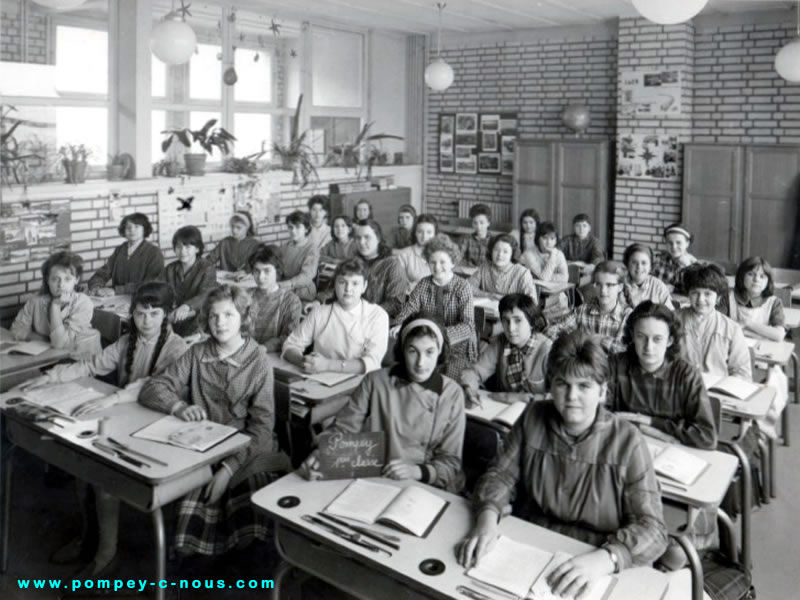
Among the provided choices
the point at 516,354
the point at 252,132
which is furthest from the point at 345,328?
the point at 252,132

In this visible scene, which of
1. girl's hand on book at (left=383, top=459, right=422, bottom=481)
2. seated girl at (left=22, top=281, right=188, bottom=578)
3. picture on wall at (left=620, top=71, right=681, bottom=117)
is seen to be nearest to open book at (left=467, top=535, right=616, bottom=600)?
girl's hand on book at (left=383, top=459, right=422, bottom=481)

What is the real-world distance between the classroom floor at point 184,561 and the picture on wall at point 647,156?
17.2 feet

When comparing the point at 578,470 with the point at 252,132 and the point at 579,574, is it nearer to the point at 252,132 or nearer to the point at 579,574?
the point at 579,574

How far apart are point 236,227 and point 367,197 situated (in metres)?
2.67

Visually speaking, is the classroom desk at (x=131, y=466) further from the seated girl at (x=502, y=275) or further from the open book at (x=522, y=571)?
the seated girl at (x=502, y=275)

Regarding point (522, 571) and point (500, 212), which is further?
point (500, 212)

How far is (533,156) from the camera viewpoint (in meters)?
10.1

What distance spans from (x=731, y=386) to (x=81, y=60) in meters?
6.34

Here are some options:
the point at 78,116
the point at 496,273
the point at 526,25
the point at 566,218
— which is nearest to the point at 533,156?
the point at 566,218

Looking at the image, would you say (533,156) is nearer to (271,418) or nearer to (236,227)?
(236,227)

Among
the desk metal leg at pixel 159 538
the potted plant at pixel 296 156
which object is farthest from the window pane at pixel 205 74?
the desk metal leg at pixel 159 538

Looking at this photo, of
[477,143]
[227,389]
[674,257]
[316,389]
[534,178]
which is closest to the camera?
[227,389]

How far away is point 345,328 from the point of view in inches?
185

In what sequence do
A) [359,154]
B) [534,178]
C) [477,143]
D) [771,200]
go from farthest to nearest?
[477,143]
[359,154]
[534,178]
[771,200]
